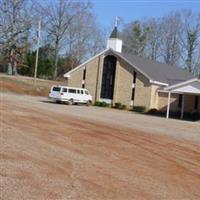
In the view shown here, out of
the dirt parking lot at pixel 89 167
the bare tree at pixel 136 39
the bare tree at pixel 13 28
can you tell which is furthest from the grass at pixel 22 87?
the dirt parking lot at pixel 89 167

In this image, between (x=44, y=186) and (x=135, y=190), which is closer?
(x=44, y=186)

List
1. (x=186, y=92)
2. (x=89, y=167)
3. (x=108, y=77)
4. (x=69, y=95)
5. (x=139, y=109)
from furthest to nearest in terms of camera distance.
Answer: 1. (x=108, y=77)
2. (x=139, y=109)
3. (x=69, y=95)
4. (x=186, y=92)
5. (x=89, y=167)

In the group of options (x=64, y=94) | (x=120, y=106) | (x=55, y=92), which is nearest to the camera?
(x=64, y=94)

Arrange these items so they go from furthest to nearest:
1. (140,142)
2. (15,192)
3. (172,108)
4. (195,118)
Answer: (172,108)
(195,118)
(140,142)
(15,192)

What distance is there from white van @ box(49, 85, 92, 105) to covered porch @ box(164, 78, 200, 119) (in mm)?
8308

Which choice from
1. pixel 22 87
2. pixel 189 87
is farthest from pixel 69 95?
pixel 22 87

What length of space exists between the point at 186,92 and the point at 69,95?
11.2 m

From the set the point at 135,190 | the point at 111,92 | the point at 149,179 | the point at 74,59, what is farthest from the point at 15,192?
the point at 74,59

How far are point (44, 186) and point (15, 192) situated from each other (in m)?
0.78

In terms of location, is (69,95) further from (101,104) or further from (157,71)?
(157,71)

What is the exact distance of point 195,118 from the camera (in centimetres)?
4422

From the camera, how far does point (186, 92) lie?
42750 millimetres

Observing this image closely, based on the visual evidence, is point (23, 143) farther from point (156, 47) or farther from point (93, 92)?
point (156, 47)

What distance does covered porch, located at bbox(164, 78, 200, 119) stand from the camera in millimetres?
42281
